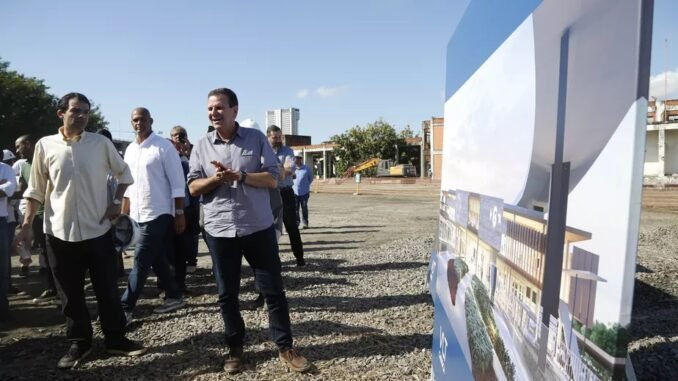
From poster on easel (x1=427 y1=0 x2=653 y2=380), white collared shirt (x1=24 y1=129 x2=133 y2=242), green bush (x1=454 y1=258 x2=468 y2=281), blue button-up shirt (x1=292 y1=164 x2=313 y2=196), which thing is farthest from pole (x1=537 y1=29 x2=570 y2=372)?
blue button-up shirt (x1=292 y1=164 x2=313 y2=196)

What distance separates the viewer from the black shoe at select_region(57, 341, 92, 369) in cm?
312

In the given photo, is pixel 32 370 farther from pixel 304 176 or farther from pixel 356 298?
pixel 304 176

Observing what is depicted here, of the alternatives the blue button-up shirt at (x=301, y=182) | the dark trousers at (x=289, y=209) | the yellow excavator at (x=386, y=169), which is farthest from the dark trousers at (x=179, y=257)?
the yellow excavator at (x=386, y=169)

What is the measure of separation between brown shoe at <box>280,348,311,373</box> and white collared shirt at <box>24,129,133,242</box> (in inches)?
64.9

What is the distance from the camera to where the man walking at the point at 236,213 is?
115 inches

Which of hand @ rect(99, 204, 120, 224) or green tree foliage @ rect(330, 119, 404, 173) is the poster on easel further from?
green tree foliage @ rect(330, 119, 404, 173)

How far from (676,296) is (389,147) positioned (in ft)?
177

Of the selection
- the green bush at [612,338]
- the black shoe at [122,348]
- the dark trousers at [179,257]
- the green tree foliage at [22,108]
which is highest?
the green tree foliage at [22,108]

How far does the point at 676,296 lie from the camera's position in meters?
4.71

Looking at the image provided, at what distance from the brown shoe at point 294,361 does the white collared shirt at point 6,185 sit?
321cm

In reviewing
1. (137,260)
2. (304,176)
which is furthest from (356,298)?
(304,176)

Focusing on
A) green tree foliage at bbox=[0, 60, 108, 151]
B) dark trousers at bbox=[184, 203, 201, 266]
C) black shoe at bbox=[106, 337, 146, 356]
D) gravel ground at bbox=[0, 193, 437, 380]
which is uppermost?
green tree foliage at bbox=[0, 60, 108, 151]

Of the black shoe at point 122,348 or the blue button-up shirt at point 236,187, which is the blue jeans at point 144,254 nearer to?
the black shoe at point 122,348

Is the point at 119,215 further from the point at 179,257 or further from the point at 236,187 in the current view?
the point at 179,257
